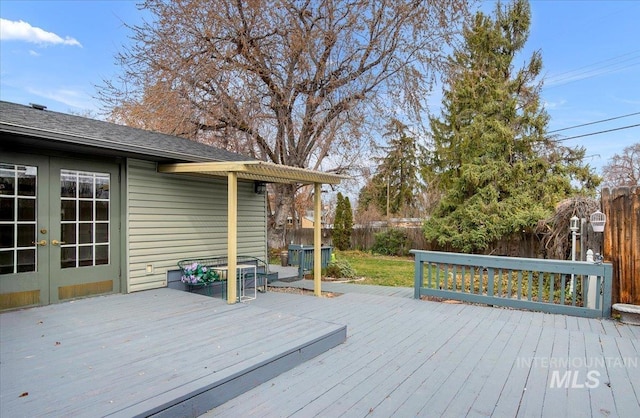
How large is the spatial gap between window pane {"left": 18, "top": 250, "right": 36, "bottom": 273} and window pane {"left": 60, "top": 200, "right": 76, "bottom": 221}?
0.54 m

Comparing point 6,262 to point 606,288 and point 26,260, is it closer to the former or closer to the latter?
point 26,260

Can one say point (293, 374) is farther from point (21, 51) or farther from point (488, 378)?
point (21, 51)

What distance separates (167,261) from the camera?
18.9 ft

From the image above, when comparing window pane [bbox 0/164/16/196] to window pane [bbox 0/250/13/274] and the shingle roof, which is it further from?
window pane [bbox 0/250/13/274]

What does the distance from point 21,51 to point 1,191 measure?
9.83m

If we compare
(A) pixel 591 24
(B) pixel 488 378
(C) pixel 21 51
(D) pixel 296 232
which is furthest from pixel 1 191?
(A) pixel 591 24

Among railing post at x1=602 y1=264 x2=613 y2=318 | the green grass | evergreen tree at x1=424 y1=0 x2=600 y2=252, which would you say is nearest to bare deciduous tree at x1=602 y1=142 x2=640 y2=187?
evergreen tree at x1=424 y1=0 x2=600 y2=252

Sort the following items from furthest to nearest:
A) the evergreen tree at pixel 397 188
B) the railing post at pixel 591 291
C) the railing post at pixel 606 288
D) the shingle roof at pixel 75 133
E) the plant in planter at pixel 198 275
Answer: the evergreen tree at pixel 397 188 < the plant in planter at pixel 198 275 < the railing post at pixel 591 291 < the railing post at pixel 606 288 < the shingle roof at pixel 75 133

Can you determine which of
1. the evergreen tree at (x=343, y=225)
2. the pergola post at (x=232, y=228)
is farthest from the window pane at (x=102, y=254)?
the evergreen tree at (x=343, y=225)

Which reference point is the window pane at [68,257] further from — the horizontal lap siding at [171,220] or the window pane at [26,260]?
the horizontal lap siding at [171,220]

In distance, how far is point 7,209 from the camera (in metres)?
4.15

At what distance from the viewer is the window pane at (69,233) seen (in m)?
4.62

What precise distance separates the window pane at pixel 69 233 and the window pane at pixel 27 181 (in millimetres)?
545

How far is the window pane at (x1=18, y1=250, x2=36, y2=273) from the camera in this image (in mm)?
4234
